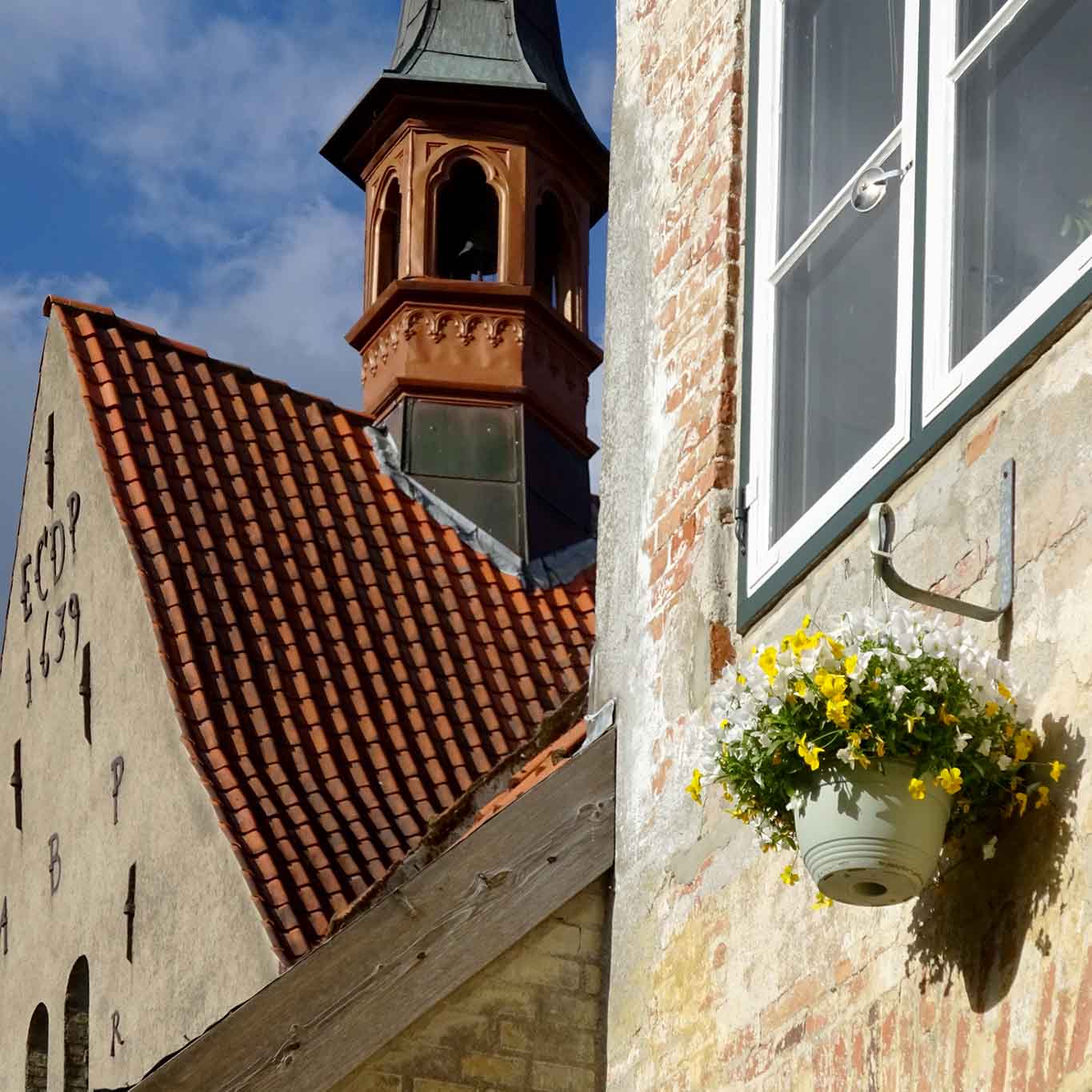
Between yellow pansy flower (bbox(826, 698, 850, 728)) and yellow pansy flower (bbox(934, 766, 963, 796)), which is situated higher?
yellow pansy flower (bbox(826, 698, 850, 728))

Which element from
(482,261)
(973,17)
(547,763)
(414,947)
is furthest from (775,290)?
(482,261)

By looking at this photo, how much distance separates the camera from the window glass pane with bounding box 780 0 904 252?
5820 millimetres

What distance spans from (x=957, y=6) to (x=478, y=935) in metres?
3.05

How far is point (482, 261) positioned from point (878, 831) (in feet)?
47.1

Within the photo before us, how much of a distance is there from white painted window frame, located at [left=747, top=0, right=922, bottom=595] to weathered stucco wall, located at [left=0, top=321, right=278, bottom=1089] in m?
5.87

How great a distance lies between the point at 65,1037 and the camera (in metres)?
14.3

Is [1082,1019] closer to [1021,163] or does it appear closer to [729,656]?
[1021,163]

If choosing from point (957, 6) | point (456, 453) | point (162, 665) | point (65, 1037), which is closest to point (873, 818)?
point (957, 6)

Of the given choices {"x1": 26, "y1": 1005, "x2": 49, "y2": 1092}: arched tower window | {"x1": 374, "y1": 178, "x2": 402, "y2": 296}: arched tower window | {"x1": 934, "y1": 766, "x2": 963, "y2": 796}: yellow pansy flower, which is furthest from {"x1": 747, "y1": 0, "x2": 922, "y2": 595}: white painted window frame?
{"x1": 374, "y1": 178, "x2": 402, "y2": 296}: arched tower window

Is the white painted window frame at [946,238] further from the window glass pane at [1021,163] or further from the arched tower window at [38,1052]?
the arched tower window at [38,1052]

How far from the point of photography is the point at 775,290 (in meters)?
6.27

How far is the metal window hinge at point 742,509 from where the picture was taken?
623 cm

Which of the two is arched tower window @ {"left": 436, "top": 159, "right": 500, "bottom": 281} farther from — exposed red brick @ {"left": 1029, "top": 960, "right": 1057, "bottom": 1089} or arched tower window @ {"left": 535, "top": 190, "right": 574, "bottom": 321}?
exposed red brick @ {"left": 1029, "top": 960, "right": 1057, "bottom": 1089}

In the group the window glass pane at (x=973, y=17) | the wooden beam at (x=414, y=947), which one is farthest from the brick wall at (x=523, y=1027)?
the window glass pane at (x=973, y=17)
